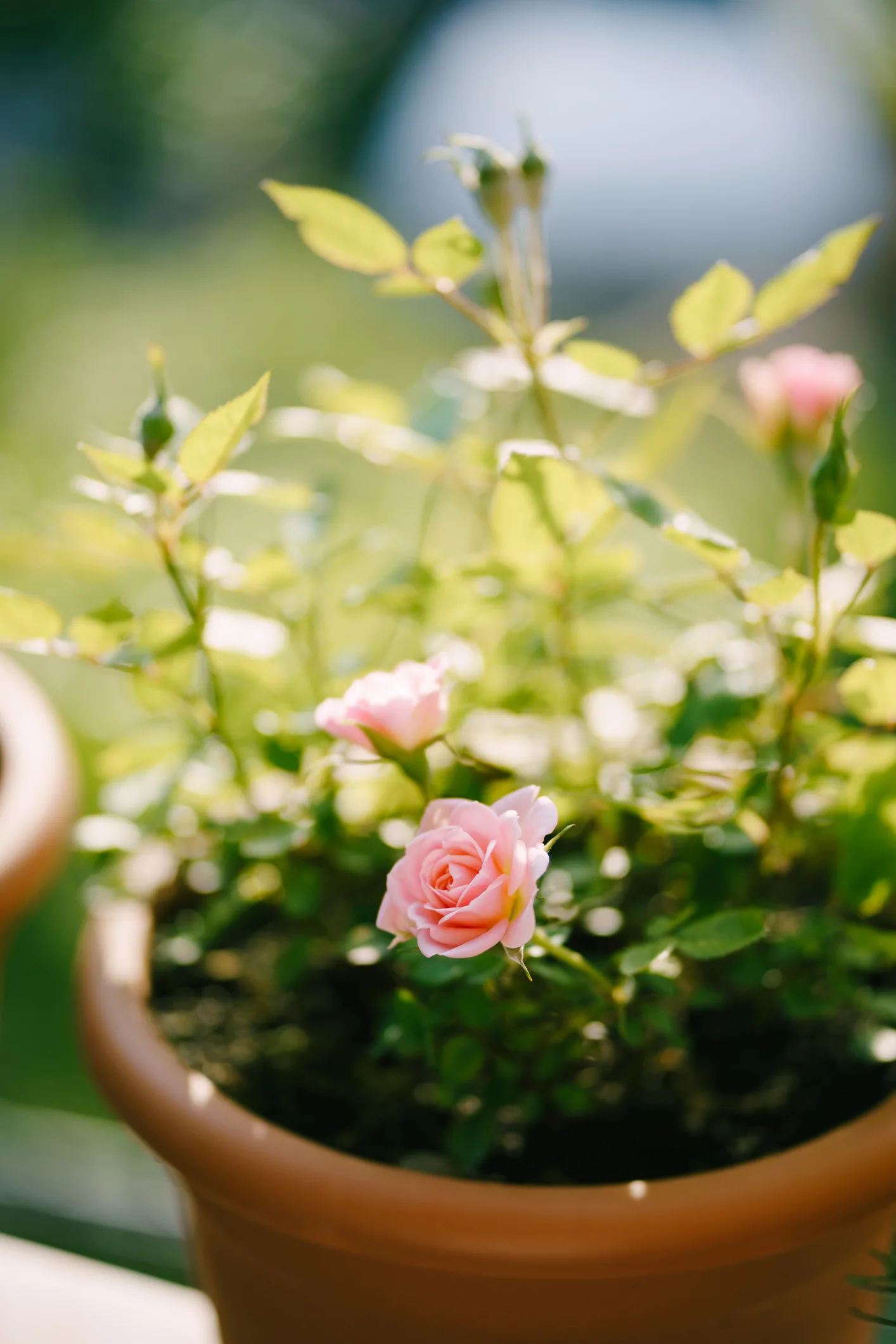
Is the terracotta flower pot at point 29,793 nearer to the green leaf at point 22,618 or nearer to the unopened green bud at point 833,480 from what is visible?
the green leaf at point 22,618

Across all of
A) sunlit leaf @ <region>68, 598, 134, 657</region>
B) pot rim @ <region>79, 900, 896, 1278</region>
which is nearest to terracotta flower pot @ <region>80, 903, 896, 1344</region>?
pot rim @ <region>79, 900, 896, 1278</region>

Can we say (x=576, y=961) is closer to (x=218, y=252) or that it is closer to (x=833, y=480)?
(x=833, y=480)

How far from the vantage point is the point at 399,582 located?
65 cm

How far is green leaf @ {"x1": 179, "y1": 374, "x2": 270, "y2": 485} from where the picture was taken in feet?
1.65

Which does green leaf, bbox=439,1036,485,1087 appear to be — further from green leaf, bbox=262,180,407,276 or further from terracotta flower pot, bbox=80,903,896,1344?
green leaf, bbox=262,180,407,276

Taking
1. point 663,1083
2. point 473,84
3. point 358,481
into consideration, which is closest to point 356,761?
point 663,1083

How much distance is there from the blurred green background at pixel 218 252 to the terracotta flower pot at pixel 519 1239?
31.4 inches

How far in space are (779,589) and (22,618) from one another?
325 mm

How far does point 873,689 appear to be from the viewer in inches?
22.2

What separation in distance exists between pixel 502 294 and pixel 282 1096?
42 centimetres

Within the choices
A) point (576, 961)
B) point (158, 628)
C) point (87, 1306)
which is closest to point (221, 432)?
point (158, 628)

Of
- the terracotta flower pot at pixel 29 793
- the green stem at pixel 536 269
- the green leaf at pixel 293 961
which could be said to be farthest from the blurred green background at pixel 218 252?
the green stem at pixel 536 269

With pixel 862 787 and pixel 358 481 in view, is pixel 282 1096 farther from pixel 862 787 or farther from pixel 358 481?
pixel 358 481

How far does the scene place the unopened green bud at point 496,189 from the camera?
567 mm
